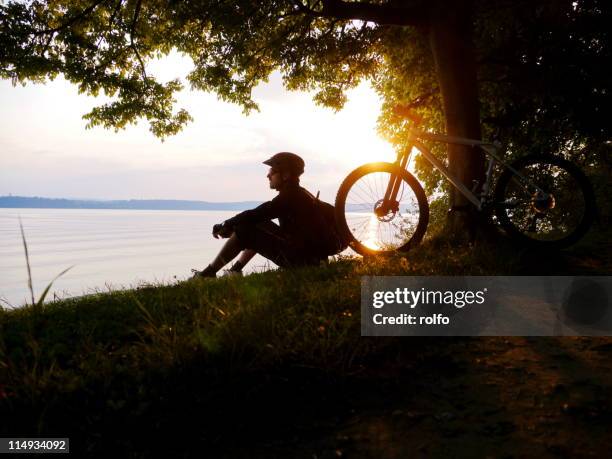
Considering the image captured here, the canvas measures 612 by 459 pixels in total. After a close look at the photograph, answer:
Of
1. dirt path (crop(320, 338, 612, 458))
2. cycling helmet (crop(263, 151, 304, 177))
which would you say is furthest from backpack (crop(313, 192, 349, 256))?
dirt path (crop(320, 338, 612, 458))

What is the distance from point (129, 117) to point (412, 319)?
1019 centimetres

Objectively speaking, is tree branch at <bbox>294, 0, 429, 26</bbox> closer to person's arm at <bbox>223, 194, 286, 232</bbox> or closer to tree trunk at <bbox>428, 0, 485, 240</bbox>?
tree trunk at <bbox>428, 0, 485, 240</bbox>

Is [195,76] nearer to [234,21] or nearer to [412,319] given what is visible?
[234,21]

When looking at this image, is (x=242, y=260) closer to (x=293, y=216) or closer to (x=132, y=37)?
(x=293, y=216)

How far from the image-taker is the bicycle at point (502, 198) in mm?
5598

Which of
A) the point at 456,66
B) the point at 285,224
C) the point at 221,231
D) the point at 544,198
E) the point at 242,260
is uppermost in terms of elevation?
the point at 456,66

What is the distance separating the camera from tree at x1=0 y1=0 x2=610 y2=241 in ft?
29.6

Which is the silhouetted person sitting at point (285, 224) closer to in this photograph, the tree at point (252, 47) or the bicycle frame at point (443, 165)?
the bicycle frame at point (443, 165)

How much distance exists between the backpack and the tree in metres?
3.46

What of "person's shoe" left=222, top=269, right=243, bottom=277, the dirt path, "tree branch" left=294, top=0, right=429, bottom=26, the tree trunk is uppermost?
"tree branch" left=294, top=0, right=429, bottom=26

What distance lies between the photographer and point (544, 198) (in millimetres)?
5492

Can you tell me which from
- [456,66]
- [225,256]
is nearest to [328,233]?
[225,256]

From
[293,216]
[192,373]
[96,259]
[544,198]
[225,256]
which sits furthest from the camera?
[96,259]

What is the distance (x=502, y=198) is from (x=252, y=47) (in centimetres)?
715
